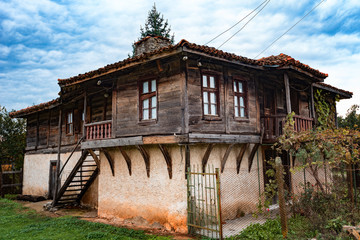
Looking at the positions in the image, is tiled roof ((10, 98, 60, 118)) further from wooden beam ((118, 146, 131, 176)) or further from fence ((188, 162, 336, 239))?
fence ((188, 162, 336, 239))

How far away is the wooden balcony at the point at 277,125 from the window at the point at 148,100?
436 centimetres

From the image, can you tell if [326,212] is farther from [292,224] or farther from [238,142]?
[238,142]

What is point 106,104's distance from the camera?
41.5 ft

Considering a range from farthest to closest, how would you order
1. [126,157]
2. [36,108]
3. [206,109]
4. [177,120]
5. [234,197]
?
[36,108] < [126,157] < [234,197] < [206,109] < [177,120]

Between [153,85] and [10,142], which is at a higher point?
[153,85]

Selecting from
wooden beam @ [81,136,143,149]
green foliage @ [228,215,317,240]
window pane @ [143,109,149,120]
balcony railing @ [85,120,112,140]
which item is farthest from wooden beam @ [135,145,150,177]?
green foliage @ [228,215,317,240]

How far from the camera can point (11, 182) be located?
1886 cm

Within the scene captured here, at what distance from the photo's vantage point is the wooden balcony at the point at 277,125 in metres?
10.2

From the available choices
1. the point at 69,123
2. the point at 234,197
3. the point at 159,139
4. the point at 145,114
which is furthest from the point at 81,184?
the point at 234,197

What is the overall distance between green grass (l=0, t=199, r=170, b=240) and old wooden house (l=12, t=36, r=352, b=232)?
1.26 meters

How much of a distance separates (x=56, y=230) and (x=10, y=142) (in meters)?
14.1

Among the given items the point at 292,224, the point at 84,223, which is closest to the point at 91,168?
the point at 84,223

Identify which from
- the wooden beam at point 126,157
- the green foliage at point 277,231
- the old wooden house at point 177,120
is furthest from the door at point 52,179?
the green foliage at point 277,231

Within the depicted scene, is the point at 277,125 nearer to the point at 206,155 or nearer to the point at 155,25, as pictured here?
the point at 206,155
